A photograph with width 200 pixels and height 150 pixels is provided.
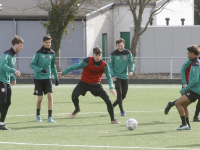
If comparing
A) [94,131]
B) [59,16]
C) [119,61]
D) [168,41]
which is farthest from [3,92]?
[168,41]

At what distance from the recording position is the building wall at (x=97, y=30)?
32.5 metres

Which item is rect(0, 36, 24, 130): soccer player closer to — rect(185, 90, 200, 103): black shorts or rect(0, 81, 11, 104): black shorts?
rect(0, 81, 11, 104): black shorts

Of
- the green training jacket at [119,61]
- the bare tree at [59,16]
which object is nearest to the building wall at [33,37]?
the bare tree at [59,16]

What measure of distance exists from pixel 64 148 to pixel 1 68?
273 centimetres

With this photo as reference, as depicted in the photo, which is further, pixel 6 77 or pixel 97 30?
pixel 97 30

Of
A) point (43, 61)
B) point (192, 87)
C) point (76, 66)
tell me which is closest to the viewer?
point (192, 87)

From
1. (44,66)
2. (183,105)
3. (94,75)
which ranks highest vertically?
(44,66)

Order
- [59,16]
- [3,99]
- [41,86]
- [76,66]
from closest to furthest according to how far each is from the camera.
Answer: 1. [3,99]
2. [76,66]
3. [41,86]
4. [59,16]

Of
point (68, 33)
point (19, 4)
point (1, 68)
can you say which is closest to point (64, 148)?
point (1, 68)

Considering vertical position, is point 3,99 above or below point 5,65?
below

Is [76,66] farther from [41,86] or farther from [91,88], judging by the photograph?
[41,86]

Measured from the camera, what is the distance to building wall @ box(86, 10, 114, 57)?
32.5m

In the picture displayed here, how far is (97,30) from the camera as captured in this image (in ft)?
111

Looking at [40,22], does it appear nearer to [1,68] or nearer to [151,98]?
[151,98]
